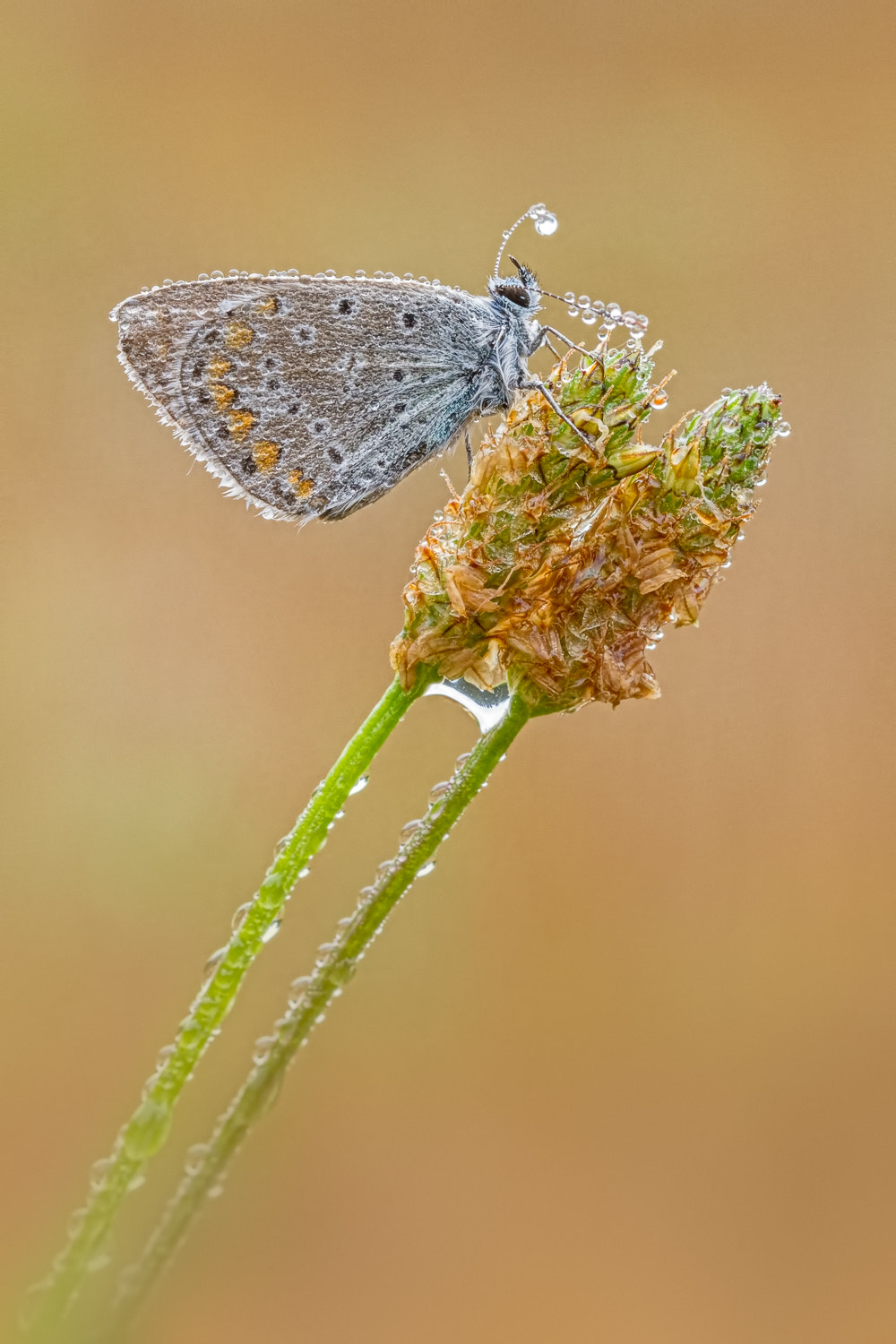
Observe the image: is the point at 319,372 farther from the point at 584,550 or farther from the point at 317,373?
the point at 584,550

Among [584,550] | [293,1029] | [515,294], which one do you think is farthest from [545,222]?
[293,1029]

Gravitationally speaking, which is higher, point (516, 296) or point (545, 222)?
point (545, 222)

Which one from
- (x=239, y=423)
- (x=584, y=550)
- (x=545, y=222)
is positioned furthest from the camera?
(x=545, y=222)

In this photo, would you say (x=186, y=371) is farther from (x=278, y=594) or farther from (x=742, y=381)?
(x=742, y=381)

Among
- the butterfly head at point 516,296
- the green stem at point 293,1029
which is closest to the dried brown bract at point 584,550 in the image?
the green stem at point 293,1029

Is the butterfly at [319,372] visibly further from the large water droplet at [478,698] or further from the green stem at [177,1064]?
the green stem at [177,1064]

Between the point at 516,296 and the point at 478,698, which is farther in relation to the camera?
the point at 516,296

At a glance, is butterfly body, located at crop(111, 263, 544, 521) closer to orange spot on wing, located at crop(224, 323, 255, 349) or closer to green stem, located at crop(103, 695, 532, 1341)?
orange spot on wing, located at crop(224, 323, 255, 349)
